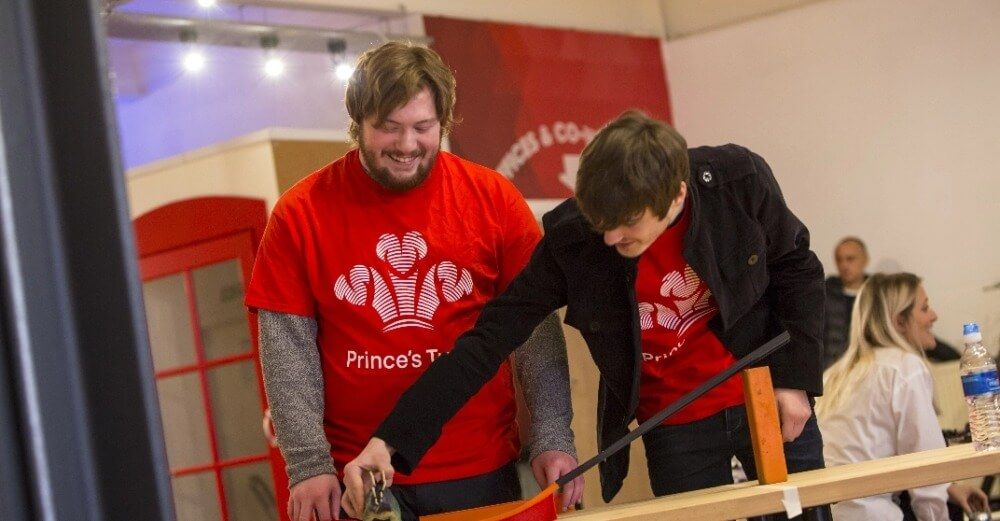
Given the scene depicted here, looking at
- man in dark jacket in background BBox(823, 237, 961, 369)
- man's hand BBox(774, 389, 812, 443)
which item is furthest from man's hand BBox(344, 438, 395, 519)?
man in dark jacket in background BBox(823, 237, 961, 369)

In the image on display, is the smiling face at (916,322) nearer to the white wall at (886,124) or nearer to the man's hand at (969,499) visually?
the man's hand at (969,499)

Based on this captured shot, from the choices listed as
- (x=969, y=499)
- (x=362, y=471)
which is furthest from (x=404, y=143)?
(x=969, y=499)

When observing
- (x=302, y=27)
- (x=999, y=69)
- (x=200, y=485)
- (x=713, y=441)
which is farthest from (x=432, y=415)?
(x=999, y=69)

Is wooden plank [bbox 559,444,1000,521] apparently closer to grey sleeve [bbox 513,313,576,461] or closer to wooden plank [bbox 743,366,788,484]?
wooden plank [bbox 743,366,788,484]

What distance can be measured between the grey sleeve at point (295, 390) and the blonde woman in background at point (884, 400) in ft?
6.82

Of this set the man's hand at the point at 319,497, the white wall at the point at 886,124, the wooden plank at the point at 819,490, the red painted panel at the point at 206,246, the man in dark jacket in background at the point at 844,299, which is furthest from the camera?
the white wall at the point at 886,124

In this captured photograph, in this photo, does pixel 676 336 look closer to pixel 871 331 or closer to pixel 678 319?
pixel 678 319

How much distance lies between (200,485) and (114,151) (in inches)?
191

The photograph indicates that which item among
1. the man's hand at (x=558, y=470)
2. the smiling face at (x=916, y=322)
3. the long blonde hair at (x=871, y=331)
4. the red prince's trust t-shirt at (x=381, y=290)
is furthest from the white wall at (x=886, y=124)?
the red prince's trust t-shirt at (x=381, y=290)

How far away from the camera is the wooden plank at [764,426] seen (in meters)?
2.07

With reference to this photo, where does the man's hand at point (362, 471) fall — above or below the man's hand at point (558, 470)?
above

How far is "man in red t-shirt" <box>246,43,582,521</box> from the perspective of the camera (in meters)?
2.35

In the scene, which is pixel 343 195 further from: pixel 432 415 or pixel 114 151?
pixel 114 151

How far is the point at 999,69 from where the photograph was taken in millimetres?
7043
